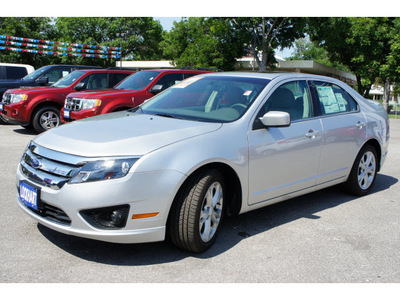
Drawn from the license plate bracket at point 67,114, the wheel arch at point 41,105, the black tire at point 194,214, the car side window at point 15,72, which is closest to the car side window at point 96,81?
the wheel arch at point 41,105

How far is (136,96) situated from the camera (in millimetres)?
9445

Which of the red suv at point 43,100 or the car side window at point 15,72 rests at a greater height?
the car side window at point 15,72

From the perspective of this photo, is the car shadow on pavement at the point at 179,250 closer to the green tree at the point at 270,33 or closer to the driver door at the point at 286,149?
the driver door at the point at 286,149

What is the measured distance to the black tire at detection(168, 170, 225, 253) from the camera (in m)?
3.42

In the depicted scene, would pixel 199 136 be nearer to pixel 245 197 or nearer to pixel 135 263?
pixel 245 197

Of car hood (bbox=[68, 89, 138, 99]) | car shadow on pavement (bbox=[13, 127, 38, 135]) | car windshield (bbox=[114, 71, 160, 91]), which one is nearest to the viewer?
car hood (bbox=[68, 89, 138, 99])

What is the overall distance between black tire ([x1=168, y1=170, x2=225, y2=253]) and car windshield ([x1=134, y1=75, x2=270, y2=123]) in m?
0.74

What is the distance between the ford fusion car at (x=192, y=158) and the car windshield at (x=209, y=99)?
1cm

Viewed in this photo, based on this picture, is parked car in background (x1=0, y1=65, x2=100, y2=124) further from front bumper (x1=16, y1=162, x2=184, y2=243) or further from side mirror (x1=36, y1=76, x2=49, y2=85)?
front bumper (x1=16, y1=162, x2=184, y2=243)

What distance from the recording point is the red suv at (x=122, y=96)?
9.06 meters

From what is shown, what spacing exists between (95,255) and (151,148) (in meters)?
1.05

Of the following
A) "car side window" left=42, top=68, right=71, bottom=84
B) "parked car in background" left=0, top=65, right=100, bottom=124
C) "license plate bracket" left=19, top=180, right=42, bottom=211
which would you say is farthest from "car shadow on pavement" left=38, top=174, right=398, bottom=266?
"car side window" left=42, top=68, right=71, bottom=84

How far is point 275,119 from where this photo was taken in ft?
13.1

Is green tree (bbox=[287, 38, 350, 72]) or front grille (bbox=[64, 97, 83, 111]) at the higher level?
green tree (bbox=[287, 38, 350, 72])
